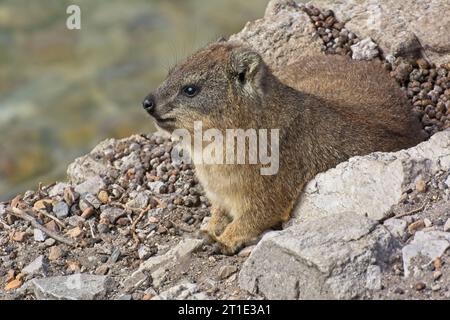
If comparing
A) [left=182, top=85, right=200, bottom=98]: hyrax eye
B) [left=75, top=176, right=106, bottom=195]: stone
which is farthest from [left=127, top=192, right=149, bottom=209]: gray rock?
[left=182, top=85, right=200, bottom=98]: hyrax eye

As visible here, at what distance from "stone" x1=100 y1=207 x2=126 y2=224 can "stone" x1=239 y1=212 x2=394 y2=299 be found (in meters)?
1.68

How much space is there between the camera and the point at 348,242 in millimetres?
5266

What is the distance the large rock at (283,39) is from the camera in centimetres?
861

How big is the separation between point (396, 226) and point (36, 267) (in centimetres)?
255

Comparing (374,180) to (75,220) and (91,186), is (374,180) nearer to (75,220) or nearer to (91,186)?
(75,220)

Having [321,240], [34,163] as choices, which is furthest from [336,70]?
[34,163]

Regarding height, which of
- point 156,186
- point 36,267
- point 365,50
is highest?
point 365,50

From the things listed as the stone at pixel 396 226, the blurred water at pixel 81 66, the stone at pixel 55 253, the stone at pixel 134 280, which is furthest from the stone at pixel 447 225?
the blurred water at pixel 81 66

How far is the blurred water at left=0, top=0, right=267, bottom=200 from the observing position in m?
11.6

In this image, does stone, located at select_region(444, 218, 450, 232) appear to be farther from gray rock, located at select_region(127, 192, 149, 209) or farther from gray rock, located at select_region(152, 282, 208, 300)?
gray rock, located at select_region(127, 192, 149, 209)

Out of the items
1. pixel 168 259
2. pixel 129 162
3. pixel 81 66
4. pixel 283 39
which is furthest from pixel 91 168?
pixel 81 66

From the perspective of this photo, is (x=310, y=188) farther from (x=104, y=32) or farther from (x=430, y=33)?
(x=104, y=32)

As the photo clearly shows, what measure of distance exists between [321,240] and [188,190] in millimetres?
2119

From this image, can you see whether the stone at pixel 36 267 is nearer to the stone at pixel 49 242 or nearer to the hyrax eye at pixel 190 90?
the stone at pixel 49 242
